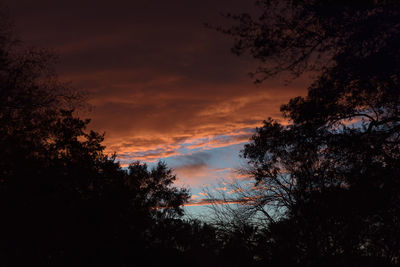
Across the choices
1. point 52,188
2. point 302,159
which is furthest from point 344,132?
point 52,188

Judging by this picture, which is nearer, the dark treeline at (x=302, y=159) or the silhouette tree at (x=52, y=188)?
the dark treeline at (x=302, y=159)

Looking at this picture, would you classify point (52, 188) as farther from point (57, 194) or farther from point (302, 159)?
point (302, 159)

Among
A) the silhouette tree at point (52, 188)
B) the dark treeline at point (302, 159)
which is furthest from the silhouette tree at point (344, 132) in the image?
the silhouette tree at point (52, 188)

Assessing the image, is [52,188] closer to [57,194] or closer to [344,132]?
[57,194]

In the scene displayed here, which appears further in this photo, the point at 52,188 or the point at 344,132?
the point at 52,188

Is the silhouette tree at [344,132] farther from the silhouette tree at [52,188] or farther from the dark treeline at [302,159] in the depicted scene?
the silhouette tree at [52,188]

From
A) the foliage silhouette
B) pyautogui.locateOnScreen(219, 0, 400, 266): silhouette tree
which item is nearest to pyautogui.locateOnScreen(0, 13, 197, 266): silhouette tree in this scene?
the foliage silhouette

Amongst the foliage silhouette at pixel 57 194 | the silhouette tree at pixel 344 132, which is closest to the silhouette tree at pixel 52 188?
the foliage silhouette at pixel 57 194

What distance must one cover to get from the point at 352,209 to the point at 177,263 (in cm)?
1732

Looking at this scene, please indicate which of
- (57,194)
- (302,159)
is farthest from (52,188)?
(302,159)

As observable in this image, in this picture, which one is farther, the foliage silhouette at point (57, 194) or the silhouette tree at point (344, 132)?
the foliage silhouette at point (57, 194)

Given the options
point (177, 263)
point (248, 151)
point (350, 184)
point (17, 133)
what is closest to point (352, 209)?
point (350, 184)

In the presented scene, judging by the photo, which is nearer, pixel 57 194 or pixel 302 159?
pixel 302 159

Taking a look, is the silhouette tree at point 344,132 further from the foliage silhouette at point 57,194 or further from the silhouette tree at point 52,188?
the silhouette tree at point 52,188
